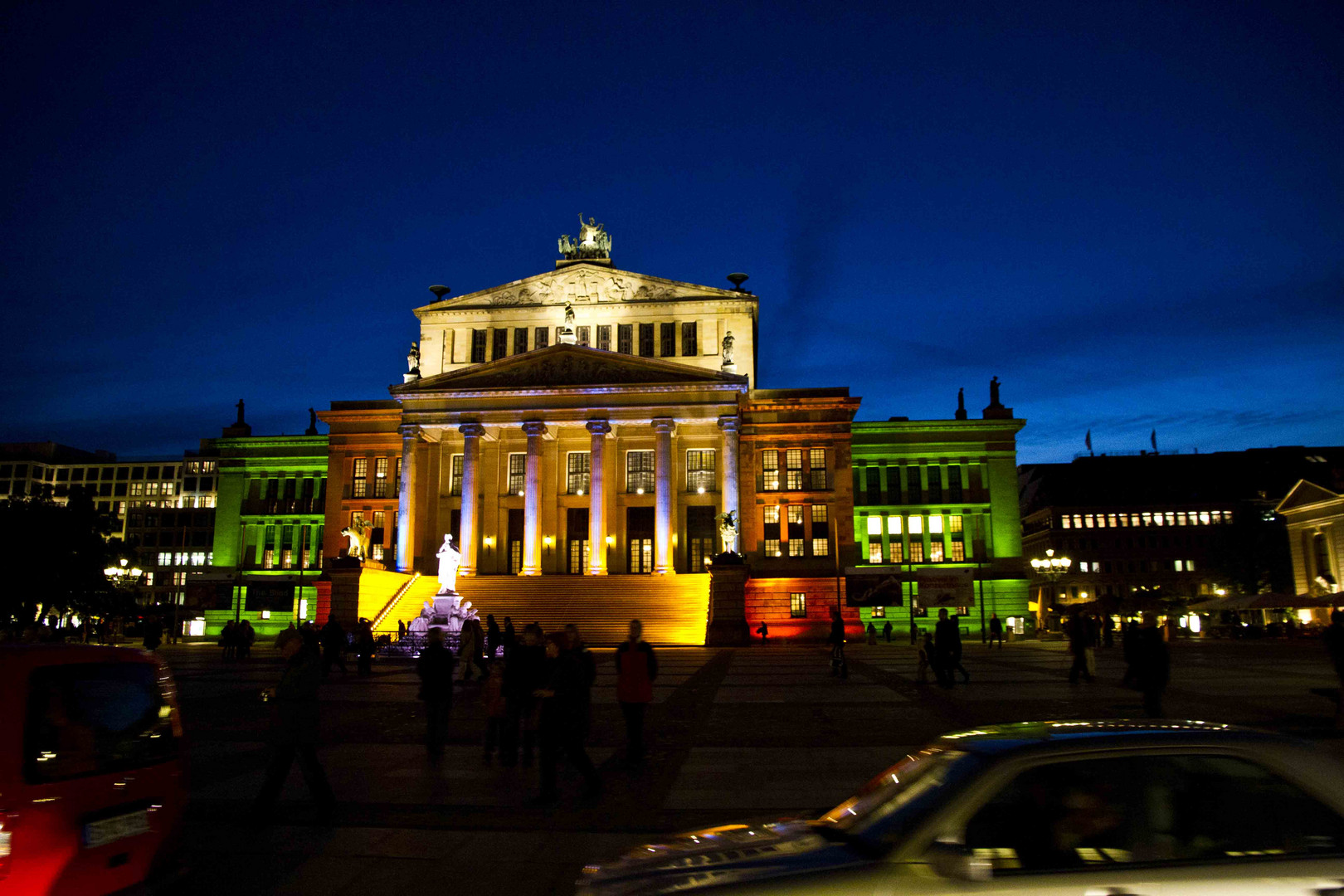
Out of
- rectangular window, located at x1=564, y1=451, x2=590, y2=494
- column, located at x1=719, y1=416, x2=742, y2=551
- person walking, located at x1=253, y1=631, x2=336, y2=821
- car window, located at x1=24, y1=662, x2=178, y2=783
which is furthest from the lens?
rectangular window, located at x1=564, y1=451, x2=590, y2=494

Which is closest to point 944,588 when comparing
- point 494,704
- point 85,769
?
point 494,704

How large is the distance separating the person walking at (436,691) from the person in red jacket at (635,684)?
7.68 ft

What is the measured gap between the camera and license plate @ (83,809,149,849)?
5.77 metres

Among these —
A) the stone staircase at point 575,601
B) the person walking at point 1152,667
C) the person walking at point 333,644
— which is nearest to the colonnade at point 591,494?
the stone staircase at point 575,601

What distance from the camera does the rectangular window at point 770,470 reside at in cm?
5900

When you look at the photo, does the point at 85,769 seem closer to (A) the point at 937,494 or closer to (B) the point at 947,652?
(B) the point at 947,652

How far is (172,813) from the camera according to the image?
6637mm

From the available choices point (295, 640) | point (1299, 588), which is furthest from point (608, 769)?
point (1299, 588)

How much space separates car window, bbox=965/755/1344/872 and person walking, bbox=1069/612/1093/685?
807 inches

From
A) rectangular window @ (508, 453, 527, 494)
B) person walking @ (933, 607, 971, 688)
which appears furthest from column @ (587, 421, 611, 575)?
person walking @ (933, 607, 971, 688)

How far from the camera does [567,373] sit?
53.8m

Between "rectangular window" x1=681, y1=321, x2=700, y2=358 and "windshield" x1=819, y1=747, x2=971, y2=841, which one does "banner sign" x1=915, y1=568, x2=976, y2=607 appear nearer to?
"rectangular window" x1=681, y1=321, x2=700, y2=358

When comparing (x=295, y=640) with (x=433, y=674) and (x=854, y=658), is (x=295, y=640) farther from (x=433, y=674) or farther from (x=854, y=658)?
(x=854, y=658)

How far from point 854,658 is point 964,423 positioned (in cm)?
3270
